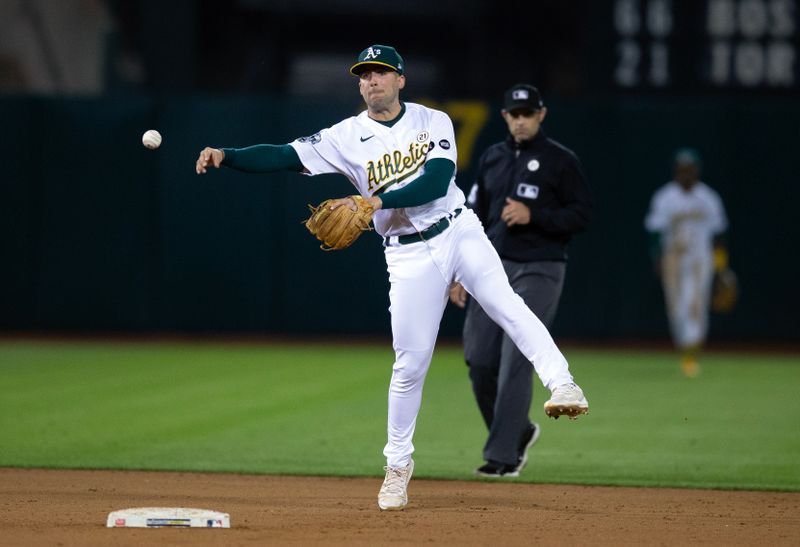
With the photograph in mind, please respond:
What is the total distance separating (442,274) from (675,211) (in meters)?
7.87

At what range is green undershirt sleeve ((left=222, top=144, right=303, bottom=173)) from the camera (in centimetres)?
598

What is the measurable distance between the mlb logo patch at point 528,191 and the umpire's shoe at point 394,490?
1.89 metres

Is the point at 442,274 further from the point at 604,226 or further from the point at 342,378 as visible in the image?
the point at 604,226

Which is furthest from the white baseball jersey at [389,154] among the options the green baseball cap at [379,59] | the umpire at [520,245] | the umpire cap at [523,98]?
the umpire cap at [523,98]

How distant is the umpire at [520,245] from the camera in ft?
23.7

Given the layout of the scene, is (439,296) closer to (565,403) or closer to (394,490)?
(565,403)

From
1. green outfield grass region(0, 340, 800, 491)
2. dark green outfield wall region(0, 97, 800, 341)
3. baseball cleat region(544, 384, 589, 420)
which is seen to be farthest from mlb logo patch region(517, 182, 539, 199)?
dark green outfield wall region(0, 97, 800, 341)

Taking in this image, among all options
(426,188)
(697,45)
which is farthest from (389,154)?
(697,45)

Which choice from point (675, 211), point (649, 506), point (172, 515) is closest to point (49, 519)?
point (172, 515)

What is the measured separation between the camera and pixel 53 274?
1723 cm

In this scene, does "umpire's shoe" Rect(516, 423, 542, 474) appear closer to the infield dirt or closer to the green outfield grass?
the green outfield grass

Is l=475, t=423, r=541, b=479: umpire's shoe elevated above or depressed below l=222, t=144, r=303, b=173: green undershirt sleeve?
below

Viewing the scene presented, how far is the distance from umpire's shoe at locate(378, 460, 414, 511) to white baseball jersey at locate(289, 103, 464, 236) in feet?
3.57

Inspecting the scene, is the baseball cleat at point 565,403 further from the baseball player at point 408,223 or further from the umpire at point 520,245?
the umpire at point 520,245
